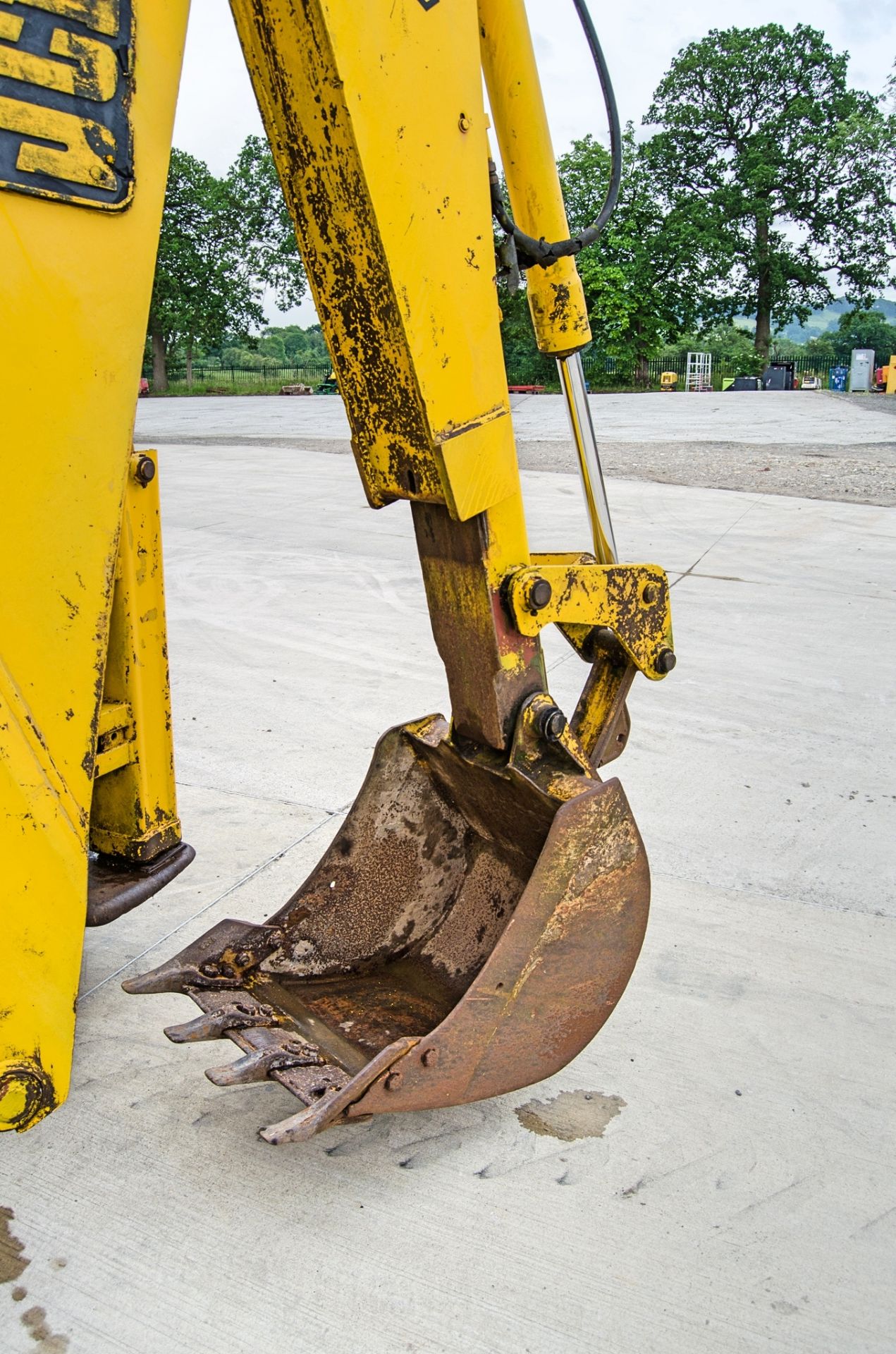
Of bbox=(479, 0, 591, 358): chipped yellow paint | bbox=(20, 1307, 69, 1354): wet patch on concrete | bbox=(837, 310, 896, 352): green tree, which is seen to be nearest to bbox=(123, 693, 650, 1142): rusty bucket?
bbox=(20, 1307, 69, 1354): wet patch on concrete

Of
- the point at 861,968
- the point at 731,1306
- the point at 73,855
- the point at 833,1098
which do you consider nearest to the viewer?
the point at 73,855

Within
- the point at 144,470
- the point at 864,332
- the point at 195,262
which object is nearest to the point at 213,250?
the point at 195,262

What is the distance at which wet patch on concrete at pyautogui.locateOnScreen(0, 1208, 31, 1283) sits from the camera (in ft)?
5.67

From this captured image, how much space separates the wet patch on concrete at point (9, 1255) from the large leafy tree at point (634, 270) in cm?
3599

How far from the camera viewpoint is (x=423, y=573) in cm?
194

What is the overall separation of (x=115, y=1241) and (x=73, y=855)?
713 millimetres

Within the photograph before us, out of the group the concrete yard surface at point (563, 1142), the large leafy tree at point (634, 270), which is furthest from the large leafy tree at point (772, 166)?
the concrete yard surface at point (563, 1142)

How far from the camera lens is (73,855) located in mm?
1508

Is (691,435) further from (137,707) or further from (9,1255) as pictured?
(9,1255)

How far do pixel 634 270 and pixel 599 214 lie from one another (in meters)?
38.6

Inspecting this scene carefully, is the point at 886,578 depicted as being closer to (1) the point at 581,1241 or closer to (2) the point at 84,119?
(1) the point at 581,1241

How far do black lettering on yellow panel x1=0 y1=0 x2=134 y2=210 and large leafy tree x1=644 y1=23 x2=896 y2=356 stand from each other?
135 ft

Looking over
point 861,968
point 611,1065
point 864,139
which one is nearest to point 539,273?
point 611,1065

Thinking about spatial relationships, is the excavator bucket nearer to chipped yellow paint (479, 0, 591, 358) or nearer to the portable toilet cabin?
chipped yellow paint (479, 0, 591, 358)
